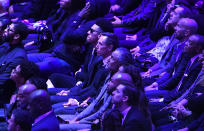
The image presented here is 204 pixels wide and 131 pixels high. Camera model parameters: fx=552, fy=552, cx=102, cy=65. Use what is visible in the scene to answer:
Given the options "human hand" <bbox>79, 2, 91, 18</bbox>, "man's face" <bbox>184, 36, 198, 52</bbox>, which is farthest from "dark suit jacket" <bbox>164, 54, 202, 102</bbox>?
"human hand" <bbox>79, 2, 91, 18</bbox>

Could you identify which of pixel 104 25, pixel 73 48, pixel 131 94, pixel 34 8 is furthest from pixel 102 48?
pixel 34 8

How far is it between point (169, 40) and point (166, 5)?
0.60m

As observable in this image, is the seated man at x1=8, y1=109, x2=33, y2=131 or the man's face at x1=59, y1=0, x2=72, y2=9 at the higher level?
the seated man at x1=8, y1=109, x2=33, y2=131

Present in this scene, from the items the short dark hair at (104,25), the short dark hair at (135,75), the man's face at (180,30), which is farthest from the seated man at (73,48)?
the short dark hair at (135,75)

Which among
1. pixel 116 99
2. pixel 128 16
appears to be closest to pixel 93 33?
pixel 128 16

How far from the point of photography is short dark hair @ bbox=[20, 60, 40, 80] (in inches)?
243

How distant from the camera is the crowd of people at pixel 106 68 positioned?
15.4 ft

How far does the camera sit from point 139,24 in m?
8.52

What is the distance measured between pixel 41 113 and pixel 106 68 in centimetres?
175

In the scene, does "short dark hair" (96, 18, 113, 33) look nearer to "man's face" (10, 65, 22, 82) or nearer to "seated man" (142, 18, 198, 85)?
"seated man" (142, 18, 198, 85)

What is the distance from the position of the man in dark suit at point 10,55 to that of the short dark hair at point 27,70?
0.72 feet

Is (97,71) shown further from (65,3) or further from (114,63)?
(65,3)

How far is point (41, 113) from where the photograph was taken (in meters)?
4.67

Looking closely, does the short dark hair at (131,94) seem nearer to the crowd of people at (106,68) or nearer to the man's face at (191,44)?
the crowd of people at (106,68)
